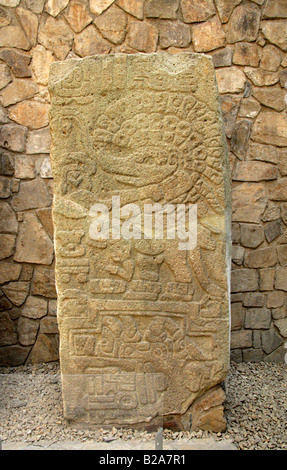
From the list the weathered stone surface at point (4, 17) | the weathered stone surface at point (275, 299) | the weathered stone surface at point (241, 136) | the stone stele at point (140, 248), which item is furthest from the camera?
the weathered stone surface at point (275, 299)

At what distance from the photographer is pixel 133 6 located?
2867 millimetres

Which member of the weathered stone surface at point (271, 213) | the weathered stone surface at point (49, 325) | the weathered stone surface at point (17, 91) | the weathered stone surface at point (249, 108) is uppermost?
the weathered stone surface at point (17, 91)

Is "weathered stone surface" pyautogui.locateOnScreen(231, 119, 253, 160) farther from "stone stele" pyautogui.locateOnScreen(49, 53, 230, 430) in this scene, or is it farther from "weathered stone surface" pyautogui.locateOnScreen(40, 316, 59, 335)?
"weathered stone surface" pyautogui.locateOnScreen(40, 316, 59, 335)

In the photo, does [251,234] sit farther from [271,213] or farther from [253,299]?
[253,299]

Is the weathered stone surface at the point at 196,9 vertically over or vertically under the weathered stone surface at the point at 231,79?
over

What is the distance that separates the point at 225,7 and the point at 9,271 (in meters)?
2.28

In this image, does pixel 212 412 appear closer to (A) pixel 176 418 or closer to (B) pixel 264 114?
(A) pixel 176 418

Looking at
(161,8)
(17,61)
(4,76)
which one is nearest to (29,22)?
(17,61)

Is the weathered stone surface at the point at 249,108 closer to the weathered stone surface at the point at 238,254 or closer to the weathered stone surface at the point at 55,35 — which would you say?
the weathered stone surface at the point at 238,254

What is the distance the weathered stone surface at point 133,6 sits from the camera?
9.39 feet

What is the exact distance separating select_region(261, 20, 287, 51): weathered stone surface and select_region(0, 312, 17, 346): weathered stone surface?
8.48 feet

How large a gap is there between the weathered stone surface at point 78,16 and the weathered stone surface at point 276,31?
117 centimetres

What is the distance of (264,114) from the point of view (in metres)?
2.95

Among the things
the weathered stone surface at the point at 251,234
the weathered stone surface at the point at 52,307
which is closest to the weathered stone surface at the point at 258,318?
the weathered stone surface at the point at 251,234
